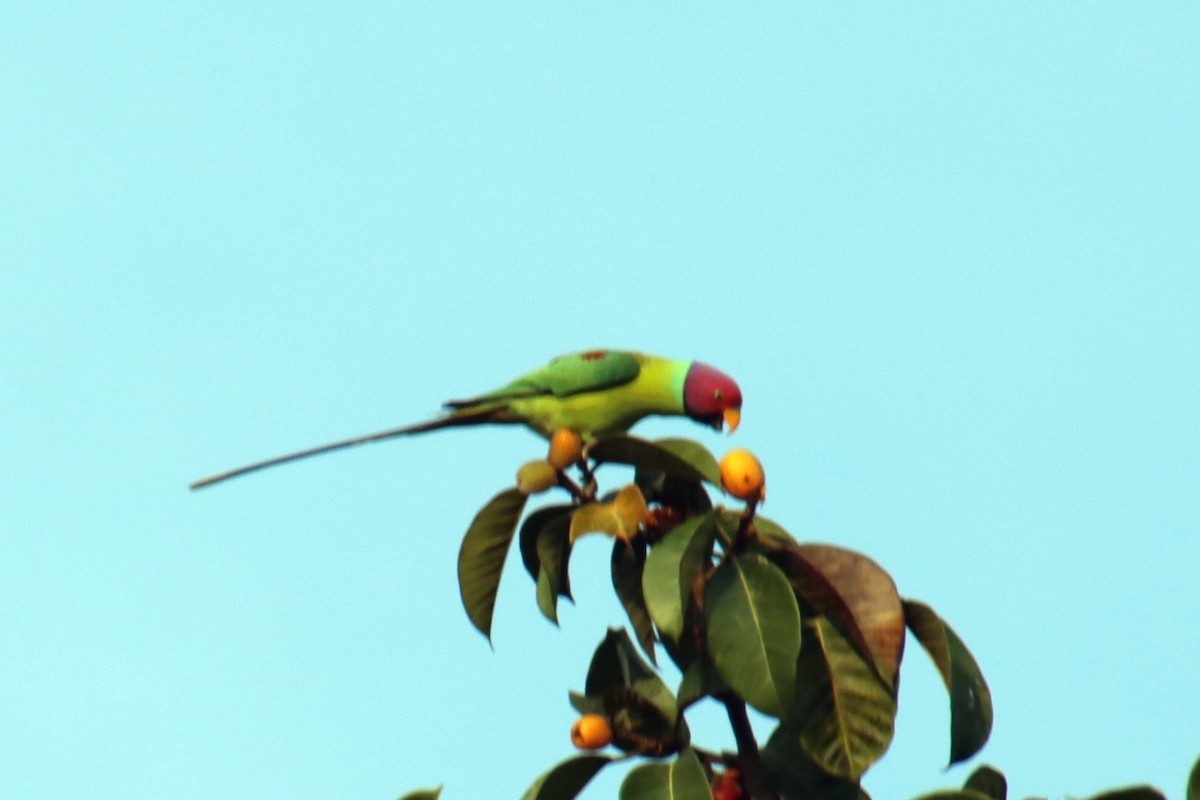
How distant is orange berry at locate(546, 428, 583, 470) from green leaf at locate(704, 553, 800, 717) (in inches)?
24.3

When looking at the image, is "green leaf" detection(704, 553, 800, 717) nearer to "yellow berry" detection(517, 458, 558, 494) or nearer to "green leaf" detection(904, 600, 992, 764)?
"green leaf" detection(904, 600, 992, 764)

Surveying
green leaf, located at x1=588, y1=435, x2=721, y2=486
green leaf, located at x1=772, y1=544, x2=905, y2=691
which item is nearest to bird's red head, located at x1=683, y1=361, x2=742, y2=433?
green leaf, located at x1=588, y1=435, x2=721, y2=486

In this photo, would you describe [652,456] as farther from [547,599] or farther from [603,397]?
[603,397]

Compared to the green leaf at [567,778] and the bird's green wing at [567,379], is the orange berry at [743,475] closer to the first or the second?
the green leaf at [567,778]

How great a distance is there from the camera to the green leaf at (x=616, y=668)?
10.4ft

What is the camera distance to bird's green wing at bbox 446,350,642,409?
5.22 m

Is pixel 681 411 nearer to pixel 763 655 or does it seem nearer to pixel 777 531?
pixel 777 531

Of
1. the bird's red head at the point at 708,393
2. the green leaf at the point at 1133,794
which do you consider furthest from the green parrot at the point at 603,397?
the green leaf at the point at 1133,794

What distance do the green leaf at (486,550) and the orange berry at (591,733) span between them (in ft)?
1.35

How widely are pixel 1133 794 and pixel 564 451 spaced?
1.36 metres

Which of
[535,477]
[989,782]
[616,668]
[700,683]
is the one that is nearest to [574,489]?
[535,477]

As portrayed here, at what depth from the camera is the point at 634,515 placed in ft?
9.73

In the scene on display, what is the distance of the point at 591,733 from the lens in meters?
2.93

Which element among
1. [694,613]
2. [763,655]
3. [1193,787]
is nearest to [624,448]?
[694,613]
